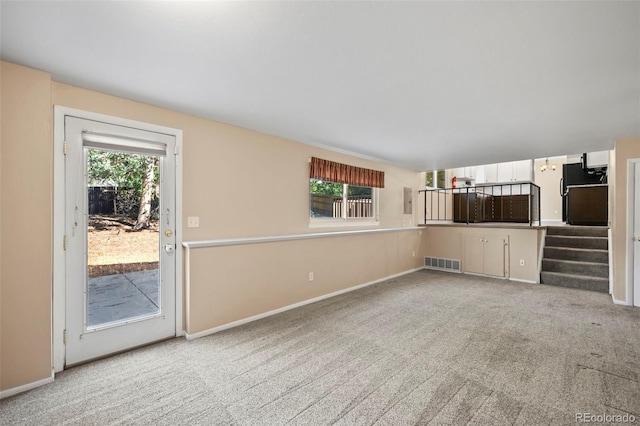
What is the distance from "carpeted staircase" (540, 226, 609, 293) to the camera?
16.0 feet

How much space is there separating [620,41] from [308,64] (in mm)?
1911

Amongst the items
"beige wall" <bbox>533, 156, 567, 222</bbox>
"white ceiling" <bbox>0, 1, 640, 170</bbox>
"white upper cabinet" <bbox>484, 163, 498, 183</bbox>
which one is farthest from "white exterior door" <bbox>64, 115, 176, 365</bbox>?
"beige wall" <bbox>533, 156, 567, 222</bbox>

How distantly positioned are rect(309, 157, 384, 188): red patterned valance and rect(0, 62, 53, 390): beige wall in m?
2.87

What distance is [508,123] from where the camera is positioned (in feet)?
10.7

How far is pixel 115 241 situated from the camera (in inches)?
104

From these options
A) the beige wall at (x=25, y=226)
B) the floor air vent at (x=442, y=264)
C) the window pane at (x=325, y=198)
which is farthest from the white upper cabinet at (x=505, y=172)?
the beige wall at (x=25, y=226)

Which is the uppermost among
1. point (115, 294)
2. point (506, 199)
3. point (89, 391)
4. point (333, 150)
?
point (333, 150)

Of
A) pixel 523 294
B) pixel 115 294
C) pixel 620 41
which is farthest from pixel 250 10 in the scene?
pixel 523 294

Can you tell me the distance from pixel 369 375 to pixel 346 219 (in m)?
2.95

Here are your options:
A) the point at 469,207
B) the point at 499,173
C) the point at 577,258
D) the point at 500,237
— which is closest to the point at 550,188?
the point at 499,173

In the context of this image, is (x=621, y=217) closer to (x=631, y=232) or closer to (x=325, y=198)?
(x=631, y=232)

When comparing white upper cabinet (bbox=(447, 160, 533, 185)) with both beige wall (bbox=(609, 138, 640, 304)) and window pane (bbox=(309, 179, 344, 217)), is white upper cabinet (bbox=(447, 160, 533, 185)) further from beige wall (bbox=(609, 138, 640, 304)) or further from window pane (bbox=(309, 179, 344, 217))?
window pane (bbox=(309, 179, 344, 217))

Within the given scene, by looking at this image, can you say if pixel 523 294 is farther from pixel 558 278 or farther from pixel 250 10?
pixel 250 10

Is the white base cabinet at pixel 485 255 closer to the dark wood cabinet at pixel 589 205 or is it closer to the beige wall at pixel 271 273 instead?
the beige wall at pixel 271 273
